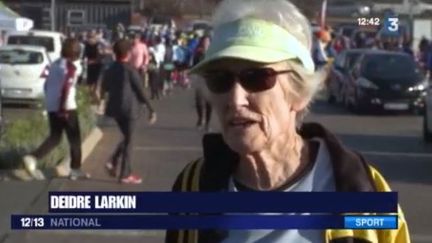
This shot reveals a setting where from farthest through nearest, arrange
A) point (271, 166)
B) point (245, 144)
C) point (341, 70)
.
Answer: point (341, 70) → point (271, 166) → point (245, 144)

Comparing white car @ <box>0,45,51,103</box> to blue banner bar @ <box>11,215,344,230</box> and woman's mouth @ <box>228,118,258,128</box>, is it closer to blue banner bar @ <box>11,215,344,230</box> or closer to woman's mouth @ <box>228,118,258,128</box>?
woman's mouth @ <box>228,118,258,128</box>

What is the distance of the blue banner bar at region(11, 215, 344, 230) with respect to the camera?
2.85m

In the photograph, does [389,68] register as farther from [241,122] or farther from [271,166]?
[241,122]

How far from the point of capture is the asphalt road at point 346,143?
1422 centimetres

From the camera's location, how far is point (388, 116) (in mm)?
32750

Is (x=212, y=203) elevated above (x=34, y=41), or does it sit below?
above

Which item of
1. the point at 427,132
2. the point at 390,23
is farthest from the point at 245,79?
the point at 427,132

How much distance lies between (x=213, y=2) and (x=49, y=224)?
75 centimetres

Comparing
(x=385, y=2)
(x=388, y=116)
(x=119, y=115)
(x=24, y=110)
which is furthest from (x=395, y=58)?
(x=385, y=2)

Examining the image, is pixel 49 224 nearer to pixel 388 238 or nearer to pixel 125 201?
pixel 125 201

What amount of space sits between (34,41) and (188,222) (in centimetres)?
3390

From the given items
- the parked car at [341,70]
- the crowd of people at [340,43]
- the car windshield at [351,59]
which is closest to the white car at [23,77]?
the parked car at [341,70]

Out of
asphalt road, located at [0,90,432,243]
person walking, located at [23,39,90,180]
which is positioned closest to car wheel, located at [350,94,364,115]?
asphalt road, located at [0,90,432,243]

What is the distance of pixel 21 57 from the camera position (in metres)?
33.7
